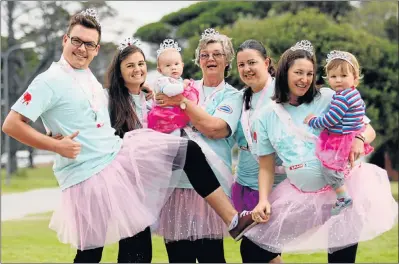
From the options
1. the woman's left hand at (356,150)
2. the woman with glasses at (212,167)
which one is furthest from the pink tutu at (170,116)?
the woman's left hand at (356,150)

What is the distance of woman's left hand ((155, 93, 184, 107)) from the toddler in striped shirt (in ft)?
2.31

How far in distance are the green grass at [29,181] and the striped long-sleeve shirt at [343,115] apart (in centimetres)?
2076

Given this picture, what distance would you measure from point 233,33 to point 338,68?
13402 millimetres

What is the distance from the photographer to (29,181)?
1120 inches

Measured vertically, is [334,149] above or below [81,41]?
below

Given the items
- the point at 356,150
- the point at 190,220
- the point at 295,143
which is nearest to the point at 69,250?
the point at 190,220

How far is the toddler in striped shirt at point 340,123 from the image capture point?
3729mm

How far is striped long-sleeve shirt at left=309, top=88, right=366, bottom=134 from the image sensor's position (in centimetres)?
371

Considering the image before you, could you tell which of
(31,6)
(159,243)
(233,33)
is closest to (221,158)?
(159,243)

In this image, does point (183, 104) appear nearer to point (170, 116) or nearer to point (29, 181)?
point (170, 116)

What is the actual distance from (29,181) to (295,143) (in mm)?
25745

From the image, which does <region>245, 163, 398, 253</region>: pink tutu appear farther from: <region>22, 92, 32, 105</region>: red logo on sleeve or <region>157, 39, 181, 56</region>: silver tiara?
<region>22, 92, 32, 105</region>: red logo on sleeve

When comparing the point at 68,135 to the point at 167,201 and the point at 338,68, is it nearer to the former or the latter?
the point at 167,201

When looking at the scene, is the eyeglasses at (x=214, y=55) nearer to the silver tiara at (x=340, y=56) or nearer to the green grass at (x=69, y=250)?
the silver tiara at (x=340, y=56)
